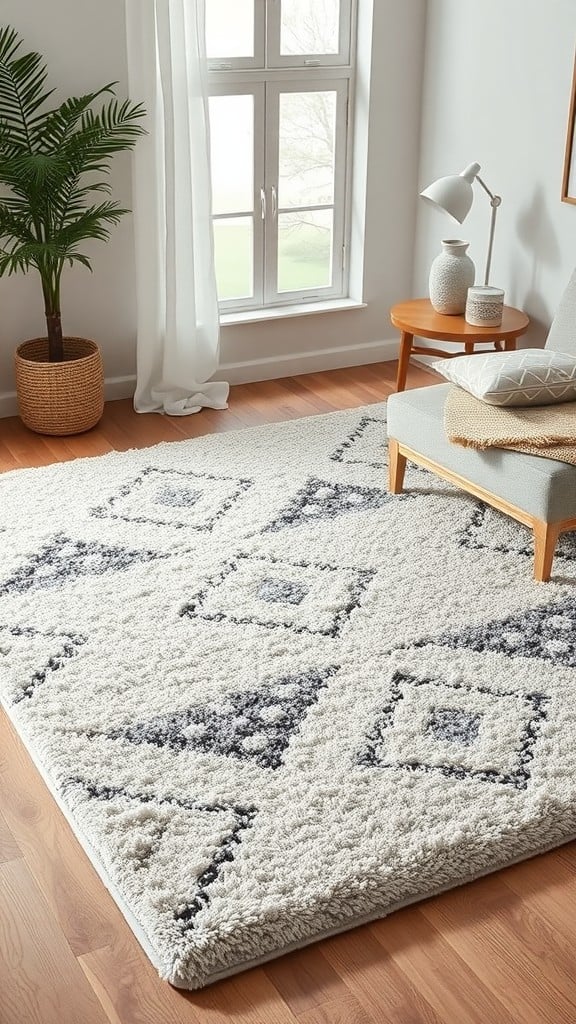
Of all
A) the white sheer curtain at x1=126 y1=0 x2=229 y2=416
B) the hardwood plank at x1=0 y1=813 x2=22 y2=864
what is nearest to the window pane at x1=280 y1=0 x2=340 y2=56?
the white sheer curtain at x1=126 y1=0 x2=229 y2=416

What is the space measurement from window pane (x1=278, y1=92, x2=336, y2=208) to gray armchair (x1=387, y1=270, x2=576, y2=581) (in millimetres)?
1512

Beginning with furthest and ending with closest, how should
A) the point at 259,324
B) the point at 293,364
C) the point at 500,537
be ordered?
1. the point at 293,364
2. the point at 259,324
3. the point at 500,537

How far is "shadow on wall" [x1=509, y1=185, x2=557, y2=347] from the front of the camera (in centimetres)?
420

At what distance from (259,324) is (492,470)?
1.87 m

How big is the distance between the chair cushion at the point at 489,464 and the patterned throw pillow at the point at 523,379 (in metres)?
0.16

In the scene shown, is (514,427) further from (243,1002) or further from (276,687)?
(243,1002)

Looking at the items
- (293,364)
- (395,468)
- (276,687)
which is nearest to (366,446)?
(395,468)

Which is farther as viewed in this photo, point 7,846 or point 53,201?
point 53,201

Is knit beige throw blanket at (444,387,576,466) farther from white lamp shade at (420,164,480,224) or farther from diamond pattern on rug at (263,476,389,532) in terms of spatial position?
white lamp shade at (420,164,480,224)

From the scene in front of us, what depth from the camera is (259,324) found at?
15.6 feet

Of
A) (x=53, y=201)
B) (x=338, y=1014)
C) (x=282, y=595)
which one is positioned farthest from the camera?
(x=53, y=201)

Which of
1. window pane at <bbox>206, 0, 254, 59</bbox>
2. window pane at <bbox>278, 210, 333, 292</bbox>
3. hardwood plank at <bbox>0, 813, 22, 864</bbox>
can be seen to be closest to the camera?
hardwood plank at <bbox>0, 813, 22, 864</bbox>

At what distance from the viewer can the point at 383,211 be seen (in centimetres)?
484

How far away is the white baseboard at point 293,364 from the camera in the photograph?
15.1 ft
